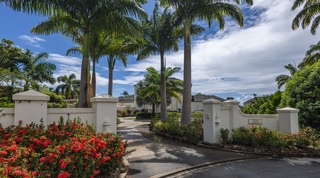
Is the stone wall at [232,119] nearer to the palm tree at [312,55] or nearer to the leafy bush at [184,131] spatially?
the leafy bush at [184,131]

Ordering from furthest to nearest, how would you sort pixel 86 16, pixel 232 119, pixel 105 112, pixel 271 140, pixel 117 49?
pixel 117 49, pixel 232 119, pixel 86 16, pixel 271 140, pixel 105 112

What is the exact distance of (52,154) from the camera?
3.34m

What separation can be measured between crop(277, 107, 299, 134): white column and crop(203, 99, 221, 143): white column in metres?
3.58

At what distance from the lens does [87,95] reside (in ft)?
29.4

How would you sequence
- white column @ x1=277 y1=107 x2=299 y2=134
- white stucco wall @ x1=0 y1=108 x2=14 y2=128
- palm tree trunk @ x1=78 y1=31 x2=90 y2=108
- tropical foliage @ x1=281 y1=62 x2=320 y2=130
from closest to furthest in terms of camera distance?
1. white stucco wall @ x1=0 y1=108 x2=14 y2=128
2. palm tree trunk @ x1=78 y1=31 x2=90 y2=108
3. white column @ x1=277 y1=107 x2=299 y2=134
4. tropical foliage @ x1=281 y1=62 x2=320 y2=130

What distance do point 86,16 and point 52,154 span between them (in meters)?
7.39

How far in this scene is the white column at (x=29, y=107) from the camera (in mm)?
5172

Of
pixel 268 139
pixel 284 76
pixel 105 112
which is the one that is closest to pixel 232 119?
pixel 268 139

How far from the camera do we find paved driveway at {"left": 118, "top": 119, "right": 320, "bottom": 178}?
5.87 m

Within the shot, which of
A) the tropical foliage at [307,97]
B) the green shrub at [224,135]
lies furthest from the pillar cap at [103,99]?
the tropical foliage at [307,97]

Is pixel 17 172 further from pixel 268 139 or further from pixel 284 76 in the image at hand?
pixel 284 76

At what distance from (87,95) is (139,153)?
3.36 m

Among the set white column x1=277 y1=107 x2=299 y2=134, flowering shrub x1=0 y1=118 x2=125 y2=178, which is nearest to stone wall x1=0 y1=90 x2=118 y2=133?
flowering shrub x1=0 y1=118 x2=125 y2=178

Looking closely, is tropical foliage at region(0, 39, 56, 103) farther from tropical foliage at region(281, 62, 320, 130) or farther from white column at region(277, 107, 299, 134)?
tropical foliage at region(281, 62, 320, 130)
